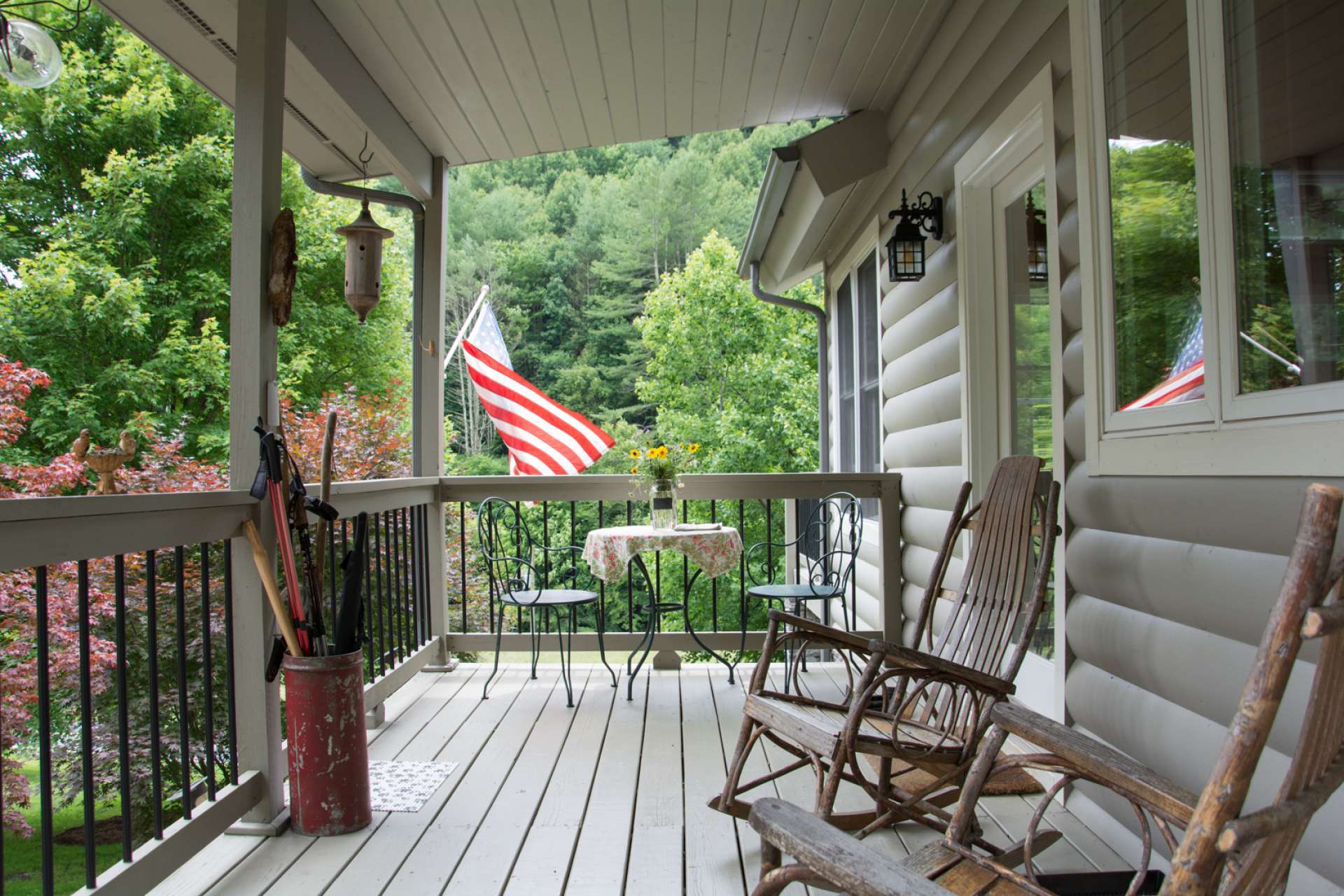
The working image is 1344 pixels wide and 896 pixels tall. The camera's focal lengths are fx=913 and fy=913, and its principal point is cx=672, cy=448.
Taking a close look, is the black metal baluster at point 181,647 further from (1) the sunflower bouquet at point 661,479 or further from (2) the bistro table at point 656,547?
(1) the sunflower bouquet at point 661,479

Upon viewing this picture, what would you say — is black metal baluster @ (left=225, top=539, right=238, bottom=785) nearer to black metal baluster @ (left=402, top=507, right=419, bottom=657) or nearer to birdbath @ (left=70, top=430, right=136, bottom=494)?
birdbath @ (left=70, top=430, right=136, bottom=494)

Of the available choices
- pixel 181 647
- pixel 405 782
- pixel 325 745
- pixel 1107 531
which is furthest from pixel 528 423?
pixel 1107 531

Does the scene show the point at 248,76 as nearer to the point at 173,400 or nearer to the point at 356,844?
the point at 356,844

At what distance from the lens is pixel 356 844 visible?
2.48 metres

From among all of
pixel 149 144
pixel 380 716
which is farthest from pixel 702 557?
pixel 149 144

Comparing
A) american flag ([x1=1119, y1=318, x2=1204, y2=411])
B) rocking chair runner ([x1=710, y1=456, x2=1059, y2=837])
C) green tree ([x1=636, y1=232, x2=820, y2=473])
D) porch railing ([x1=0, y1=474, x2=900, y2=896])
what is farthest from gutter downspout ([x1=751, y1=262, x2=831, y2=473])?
green tree ([x1=636, y1=232, x2=820, y2=473])

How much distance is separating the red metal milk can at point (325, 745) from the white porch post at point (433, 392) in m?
2.01

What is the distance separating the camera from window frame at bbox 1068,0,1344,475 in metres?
1.52

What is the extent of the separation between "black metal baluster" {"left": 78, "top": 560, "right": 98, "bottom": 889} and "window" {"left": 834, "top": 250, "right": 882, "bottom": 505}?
3924 mm

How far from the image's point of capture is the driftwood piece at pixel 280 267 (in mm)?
2705

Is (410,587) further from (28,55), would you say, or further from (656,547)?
(28,55)

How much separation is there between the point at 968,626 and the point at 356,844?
1.81 metres

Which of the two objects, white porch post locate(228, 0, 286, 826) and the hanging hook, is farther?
the hanging hook

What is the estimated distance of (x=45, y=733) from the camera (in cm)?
171
